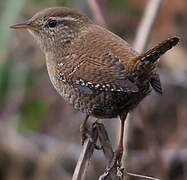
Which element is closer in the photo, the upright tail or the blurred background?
the upright tail

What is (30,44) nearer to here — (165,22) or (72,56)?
(165,22)

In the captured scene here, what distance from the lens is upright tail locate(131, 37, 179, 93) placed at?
116 inches

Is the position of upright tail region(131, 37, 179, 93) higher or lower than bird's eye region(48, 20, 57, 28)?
lower

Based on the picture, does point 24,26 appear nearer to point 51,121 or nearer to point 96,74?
point 96,74

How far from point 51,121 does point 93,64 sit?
2.60 m

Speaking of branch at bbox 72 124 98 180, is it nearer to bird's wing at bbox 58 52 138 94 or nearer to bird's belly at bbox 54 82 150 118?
bird's belly at bbox 54 82 150 118

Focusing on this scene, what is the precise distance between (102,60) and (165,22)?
11.0 ft

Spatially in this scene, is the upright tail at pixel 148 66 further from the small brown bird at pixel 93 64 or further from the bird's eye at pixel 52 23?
the bird's eye at pixel 52 23

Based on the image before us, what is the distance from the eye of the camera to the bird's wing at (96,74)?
3078 millimetres

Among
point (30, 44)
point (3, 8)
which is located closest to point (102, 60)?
point (3, 8)

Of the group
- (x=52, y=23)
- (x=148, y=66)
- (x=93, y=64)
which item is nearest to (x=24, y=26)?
(x=52, y=23)

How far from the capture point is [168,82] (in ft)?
18.4

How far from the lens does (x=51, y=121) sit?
19.0 ft

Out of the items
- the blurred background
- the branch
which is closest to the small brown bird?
the branch
